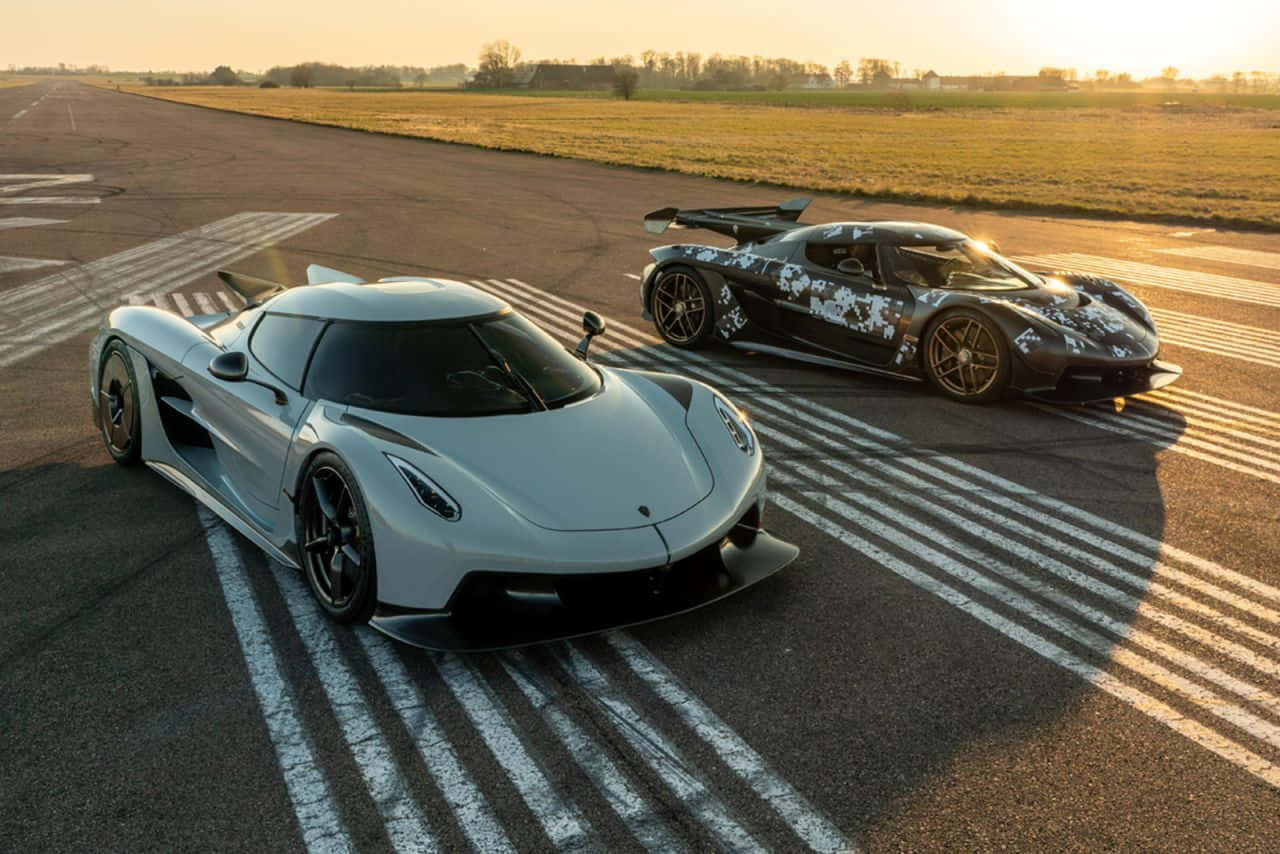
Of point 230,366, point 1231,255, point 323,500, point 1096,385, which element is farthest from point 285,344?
point 1231,255

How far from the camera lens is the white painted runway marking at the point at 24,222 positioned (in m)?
18.2

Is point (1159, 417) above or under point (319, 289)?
under

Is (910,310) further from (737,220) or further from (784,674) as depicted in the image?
(784,674)

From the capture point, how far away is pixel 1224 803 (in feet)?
11.9

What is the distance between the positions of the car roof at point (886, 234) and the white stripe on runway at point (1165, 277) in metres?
6.41

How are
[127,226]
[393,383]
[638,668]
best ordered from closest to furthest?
[638,668] → [393,383] → [127,226]

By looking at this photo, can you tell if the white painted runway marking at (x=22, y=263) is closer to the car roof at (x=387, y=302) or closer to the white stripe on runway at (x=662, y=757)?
the car roof at (x=387, y=302)

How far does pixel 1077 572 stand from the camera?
5492 mm

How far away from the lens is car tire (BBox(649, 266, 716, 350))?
10.2 meters

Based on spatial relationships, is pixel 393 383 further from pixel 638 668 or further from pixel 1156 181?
pixel 1156 181

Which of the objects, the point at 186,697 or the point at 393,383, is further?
the point at 393,383

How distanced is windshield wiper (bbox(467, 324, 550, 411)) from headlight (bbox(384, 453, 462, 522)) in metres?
Answer: 0.85

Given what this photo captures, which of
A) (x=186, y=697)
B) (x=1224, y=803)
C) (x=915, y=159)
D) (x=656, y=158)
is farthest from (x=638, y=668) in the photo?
(x=915, y=159)

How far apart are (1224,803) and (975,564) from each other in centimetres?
203
